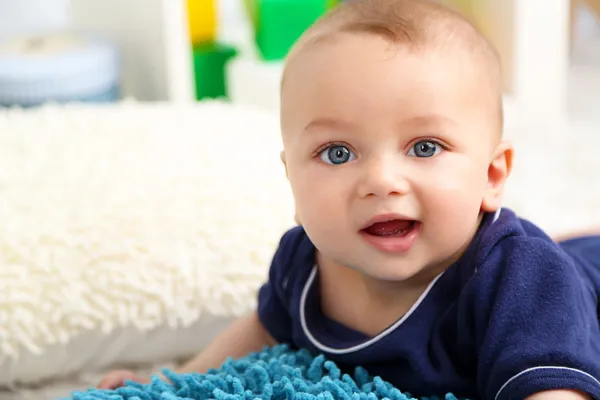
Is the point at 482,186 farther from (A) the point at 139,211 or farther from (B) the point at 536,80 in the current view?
(B) the point at 536,80

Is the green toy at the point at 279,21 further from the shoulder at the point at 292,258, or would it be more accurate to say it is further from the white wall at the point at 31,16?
the shoulder at the point at 292,258

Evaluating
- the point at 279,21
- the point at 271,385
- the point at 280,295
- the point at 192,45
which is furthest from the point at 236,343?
the point at 192,45

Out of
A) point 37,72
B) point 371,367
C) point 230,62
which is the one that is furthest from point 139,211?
point 230,62

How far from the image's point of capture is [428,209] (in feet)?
1.96

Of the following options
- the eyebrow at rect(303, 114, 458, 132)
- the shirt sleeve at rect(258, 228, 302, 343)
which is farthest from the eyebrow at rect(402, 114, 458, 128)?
the shirt sleeve at rect(258, 228, 302, 343)

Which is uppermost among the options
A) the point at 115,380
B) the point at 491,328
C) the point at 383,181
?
the point at 383,181

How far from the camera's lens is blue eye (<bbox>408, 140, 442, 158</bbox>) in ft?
1.98

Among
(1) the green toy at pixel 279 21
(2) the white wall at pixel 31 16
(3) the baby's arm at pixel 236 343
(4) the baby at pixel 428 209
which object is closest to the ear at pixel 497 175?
(4) the baby at pixel 428 209

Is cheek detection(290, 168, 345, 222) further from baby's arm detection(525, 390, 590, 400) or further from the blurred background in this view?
the blurred background

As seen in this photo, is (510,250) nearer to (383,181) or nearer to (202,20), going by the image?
(383,181)

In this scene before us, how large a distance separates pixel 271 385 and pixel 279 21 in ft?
4.09

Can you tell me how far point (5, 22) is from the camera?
1869 millimetres

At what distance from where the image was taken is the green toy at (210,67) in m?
1.89

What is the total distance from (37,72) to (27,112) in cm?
29
